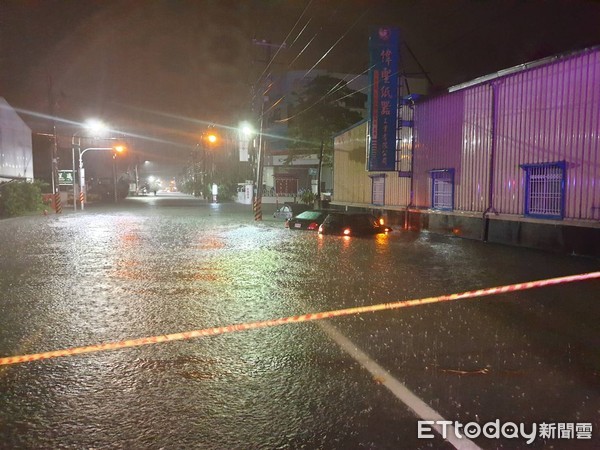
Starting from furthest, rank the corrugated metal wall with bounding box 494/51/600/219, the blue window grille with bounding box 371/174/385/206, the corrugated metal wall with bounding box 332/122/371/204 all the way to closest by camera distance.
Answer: the corrugated metal wall with bounding box 332/122/371/204 → the blue window grille with bounding box 371/174/385/206 → the corrugated metal wall with bounding box 494/51/600/219

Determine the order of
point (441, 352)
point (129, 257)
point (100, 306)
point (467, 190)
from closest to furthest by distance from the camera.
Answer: point (441, 352)
point (100, 306)
point (129, 257)
point (467, 190)

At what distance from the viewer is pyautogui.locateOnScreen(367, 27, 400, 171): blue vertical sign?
20.5 m

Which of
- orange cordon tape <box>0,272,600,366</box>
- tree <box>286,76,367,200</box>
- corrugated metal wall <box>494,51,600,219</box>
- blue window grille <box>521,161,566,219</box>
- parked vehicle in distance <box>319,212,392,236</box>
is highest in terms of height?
tree <box>286,76,367,200</box>

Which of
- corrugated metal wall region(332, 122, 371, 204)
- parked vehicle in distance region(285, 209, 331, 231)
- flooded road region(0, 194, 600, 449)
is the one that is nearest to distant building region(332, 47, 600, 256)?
corrugated metal wall region(332, 122, 371, 204)

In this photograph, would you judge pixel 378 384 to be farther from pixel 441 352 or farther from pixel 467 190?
pixel 467 190

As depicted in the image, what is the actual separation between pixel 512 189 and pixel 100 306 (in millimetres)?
13788

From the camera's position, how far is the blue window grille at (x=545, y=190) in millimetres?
14789

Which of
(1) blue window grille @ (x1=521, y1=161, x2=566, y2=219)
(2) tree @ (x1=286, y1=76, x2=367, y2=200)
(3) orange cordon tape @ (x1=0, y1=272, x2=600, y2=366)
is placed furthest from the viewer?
(2) tree @ (x1=286, y1=76, x2=367, y2=200)

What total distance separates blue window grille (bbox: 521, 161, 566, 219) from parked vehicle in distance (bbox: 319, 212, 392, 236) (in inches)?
226

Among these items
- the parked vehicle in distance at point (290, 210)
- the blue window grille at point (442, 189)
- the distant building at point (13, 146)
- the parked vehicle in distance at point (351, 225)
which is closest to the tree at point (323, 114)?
the parked vehicle in distance at point (290, 210)

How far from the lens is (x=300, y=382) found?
4578mm

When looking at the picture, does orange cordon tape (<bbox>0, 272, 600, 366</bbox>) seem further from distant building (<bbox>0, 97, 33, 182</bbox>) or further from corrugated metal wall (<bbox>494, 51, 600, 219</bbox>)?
distant building (<bbox>0, 97, 33, 182</bbox>)

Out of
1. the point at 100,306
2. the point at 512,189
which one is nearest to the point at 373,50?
the point at 512,189

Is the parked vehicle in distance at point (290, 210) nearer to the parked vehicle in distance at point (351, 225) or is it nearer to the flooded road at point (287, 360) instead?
the parked vehicle in distance at point (351, 225)
